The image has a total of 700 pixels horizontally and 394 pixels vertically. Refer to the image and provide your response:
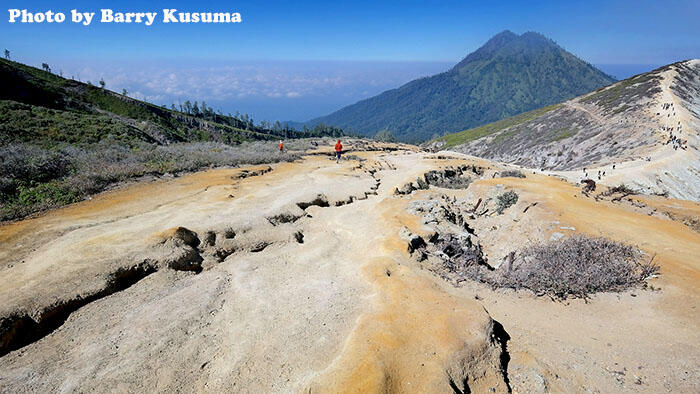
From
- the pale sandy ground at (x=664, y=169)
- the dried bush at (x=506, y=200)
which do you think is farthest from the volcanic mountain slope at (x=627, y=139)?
the dried bush at (x=506, y=200)

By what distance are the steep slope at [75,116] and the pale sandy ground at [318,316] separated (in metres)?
33.9

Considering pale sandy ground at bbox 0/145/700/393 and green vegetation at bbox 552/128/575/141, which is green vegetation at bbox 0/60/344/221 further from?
green vegetation at bbox 552/128/575/141

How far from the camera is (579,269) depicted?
35.7 ft

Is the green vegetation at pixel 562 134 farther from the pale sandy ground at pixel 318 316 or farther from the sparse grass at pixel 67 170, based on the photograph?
the sparse grass at pixel 67 170

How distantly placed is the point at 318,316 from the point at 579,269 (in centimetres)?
911

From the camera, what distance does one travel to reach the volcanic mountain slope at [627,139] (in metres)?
38.9

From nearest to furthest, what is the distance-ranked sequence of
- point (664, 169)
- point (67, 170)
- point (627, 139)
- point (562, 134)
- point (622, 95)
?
point (67, 170) → point (664, 169) → point (627, 139) → point (562, 134) → point (622, 95)

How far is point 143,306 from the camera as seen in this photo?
32.3 ft

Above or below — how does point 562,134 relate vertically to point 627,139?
above

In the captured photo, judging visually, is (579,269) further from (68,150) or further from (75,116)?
(75,116)

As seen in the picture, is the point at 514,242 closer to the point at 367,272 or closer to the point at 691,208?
the point at 367,272

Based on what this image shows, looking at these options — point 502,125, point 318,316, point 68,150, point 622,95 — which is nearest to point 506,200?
point 318,316

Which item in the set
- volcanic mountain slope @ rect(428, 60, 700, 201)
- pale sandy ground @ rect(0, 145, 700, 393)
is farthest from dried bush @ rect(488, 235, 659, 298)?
volcanic mountain slope @ rect(428, 60, 700, 201)

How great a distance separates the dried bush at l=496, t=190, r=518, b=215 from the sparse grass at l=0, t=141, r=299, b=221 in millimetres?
25967
